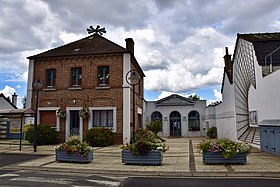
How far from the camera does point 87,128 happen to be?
64.4 feet

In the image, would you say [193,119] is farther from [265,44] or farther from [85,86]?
[265,44]

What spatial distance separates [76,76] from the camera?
815 inches

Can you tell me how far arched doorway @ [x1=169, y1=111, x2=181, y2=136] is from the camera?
114ft

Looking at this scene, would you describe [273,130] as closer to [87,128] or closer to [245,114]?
[245,114]

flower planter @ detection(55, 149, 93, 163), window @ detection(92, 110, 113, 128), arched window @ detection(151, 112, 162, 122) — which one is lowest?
flower planter @ detection(55, 149, 93, 163)

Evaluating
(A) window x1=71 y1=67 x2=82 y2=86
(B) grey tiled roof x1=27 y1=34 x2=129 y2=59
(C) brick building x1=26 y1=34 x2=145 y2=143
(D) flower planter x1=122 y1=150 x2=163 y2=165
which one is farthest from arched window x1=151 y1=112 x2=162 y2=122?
(D) flower planter x1=122 y1=150 x2=163 y2=165

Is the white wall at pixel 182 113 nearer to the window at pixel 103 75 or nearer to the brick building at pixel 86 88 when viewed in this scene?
the brick building at pixel 86 88

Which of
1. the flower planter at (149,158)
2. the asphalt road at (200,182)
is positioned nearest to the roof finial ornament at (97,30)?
the flower planter at (149,158)

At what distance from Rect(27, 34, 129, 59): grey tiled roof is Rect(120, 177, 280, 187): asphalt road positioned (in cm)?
1336

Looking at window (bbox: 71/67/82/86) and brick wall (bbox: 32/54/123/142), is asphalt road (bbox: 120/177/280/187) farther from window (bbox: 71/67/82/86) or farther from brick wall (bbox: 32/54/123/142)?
window (bbox: 71/67/82/86)

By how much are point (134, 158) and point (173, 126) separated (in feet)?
84.3


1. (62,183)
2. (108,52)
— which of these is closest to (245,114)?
(108,52)

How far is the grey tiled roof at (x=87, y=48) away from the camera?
2035 centimetres

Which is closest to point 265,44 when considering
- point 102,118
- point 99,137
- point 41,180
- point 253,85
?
point 253,85
